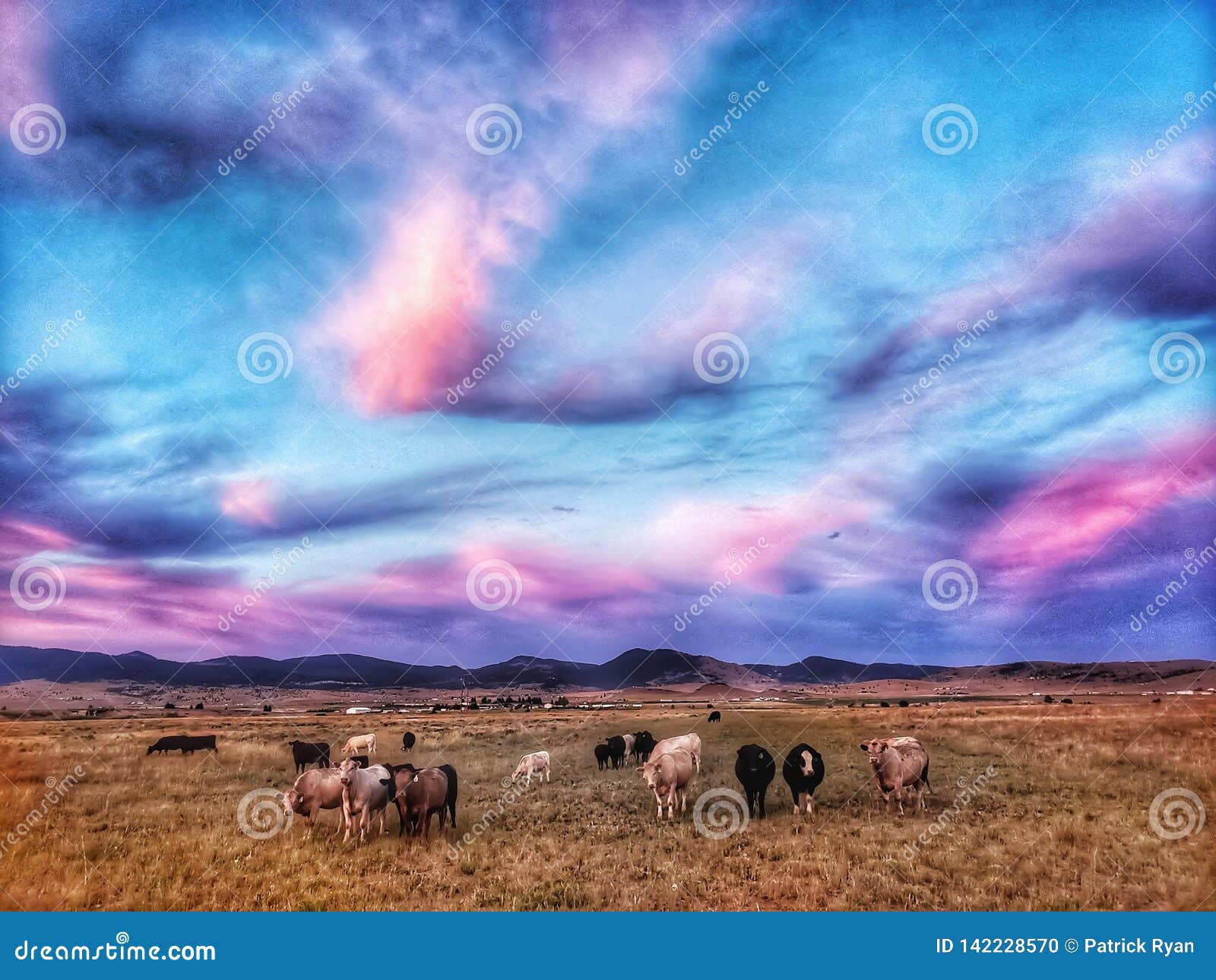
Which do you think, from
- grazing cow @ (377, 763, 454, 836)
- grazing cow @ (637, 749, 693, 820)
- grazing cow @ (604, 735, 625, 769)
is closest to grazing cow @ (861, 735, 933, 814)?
grazing cow @ (637, 749, 693, 820)

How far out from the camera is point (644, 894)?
470 inches

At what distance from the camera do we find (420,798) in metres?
15.0

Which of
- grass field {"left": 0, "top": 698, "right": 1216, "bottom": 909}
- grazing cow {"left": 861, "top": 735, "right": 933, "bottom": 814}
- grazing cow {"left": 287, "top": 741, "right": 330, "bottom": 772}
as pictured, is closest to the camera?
grass field {"left": 0, "top": 698, "right": 1216, "bottom": 909}

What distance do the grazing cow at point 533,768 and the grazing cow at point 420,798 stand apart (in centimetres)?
885

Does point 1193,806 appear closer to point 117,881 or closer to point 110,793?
point 117,881

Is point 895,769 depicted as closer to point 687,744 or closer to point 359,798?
point 687,744

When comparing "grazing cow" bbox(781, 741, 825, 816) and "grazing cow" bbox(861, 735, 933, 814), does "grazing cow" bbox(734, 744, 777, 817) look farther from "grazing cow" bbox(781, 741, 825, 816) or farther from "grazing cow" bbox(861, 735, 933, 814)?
"grazing cow" bbox(861, 735, 933, 814)

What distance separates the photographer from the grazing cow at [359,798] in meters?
14.7

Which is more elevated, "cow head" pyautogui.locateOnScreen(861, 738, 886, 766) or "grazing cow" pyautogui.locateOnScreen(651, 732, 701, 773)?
"cow head" pyautogui.locateOnScreen(861, 738, 886, 766)

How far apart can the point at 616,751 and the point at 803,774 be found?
1305 cm

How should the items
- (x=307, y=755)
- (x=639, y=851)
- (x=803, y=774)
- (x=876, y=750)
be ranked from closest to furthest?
(x=639, y=851)
(x=803, y=774)
(x=876, y=750)
(x=307, y=755)

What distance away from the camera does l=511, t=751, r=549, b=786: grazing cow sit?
82.2ft

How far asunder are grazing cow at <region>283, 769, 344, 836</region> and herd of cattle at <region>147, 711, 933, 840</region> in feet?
0.05

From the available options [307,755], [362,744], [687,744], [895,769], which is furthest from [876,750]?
[362,744]
